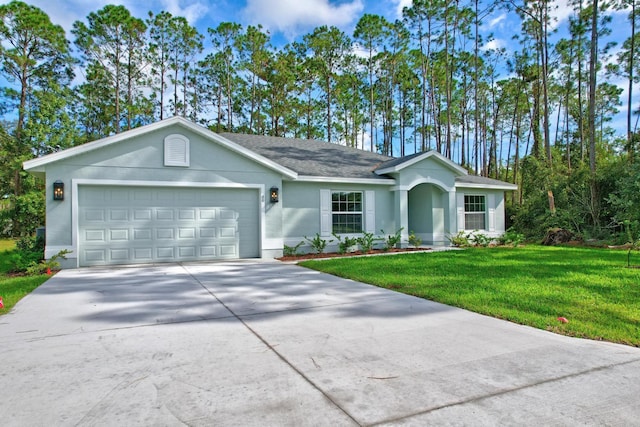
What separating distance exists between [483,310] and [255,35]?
87.3ft

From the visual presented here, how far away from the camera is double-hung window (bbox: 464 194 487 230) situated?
15.0m

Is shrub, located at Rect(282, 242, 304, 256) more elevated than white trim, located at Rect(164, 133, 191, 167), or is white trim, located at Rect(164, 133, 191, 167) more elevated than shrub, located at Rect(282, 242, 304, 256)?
white trim, located at Rect(164, 133, 191, 167)

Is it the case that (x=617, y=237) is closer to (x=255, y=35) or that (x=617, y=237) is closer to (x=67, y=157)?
(x=67, y=157)

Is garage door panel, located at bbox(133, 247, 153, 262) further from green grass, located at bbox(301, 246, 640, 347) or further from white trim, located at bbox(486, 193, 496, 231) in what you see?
white trim, located at bbox(486, 193, 496, 231)

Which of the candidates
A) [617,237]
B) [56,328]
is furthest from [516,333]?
[617,237]

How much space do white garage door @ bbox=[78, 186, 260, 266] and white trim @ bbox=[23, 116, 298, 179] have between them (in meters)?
0.88

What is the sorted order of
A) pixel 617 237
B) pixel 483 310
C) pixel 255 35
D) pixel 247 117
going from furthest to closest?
pixel 247 117
pixel 255 35
pixel 617 237
pixel 483 310

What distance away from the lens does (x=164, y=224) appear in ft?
32.4

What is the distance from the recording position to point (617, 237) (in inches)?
512

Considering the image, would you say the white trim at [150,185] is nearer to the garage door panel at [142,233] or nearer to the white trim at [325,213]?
the garage door panel at [142,233]

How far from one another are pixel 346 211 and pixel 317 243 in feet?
5.71

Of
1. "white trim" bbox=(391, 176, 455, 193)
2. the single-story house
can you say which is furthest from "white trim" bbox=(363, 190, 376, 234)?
"white trim" bbox=(391, 176, 455, 193)

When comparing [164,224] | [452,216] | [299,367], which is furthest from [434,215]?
[299,367]

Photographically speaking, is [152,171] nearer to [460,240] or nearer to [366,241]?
[366,241]
